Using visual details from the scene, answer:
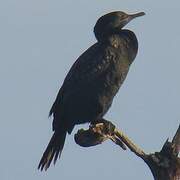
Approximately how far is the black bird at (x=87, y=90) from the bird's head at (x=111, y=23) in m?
0.39

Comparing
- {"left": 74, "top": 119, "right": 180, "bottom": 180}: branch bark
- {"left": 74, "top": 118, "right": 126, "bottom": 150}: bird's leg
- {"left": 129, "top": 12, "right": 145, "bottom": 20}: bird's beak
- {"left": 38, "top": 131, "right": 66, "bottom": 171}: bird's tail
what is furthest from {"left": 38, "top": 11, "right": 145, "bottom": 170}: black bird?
{"left": 74, "top": 119, "right": 180, "bottom": 180}: branch bark

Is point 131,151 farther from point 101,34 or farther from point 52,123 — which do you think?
point 101,34

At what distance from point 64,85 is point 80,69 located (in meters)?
0.30

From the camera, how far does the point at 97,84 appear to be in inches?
421

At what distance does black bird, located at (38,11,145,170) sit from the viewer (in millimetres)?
10609

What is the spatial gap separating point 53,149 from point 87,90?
2.88ft

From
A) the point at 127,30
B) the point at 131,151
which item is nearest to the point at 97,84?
the point at 127,30

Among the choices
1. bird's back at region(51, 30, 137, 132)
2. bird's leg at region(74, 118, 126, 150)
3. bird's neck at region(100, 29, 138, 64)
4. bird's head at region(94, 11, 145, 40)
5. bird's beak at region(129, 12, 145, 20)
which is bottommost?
bird's leg at region(74, 118, 126, 150)

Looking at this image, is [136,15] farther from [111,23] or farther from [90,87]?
[90,87]

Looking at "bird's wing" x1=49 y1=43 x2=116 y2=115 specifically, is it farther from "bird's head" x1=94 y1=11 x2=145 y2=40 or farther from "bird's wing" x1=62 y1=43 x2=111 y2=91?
"bird's head" x1=94 y1=11 x2=145 y2=40

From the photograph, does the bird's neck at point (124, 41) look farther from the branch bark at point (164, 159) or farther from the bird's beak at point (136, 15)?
the branch bark at point (164, 159)

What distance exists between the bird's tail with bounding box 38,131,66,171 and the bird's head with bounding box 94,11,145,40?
1568 millimetres

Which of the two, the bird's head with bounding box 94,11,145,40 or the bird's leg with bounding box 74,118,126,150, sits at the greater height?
the bird's head with bounding box 94,11,145,40

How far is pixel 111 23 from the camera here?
11.4 m
